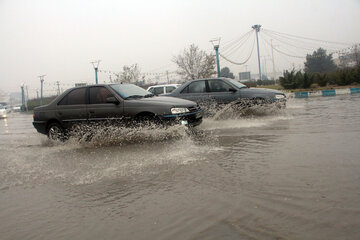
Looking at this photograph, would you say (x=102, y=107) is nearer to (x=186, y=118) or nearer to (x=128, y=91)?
(x=128, y=91)

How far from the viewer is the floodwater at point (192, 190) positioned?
274cm

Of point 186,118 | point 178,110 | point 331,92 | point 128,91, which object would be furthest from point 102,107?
Answer: point 331,92

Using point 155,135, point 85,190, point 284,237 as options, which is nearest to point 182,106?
point 155,135

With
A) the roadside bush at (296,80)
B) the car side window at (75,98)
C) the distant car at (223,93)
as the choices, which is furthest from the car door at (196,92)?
the roadside bush at (296,80)

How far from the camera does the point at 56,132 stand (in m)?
8.03

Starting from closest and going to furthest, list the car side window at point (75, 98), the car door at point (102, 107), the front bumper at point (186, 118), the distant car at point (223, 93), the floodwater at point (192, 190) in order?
1. the floodwater at point (192, 190)
2. the front bumper at point (186, 118)
3. the car door at point (102, 107)
4. the car side window at point (75, 98)
5. the distant car at point (223, 93)

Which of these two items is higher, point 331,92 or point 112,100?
point 331,92

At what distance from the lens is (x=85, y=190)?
4.00m

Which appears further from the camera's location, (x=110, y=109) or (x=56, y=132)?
(x=56, y=132)

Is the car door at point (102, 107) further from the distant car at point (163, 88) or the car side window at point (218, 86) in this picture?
the distant car at point (163, 88)

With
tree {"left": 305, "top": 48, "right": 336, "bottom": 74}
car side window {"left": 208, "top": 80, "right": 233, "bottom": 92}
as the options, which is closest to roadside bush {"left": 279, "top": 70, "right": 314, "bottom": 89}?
car side window {"left": 208, "top": 80, "right": 233, "bottom": 92}

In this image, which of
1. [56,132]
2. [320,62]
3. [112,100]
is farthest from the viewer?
[320,62]

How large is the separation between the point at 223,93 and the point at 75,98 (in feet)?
15.2

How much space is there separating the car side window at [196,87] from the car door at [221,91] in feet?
0.76
